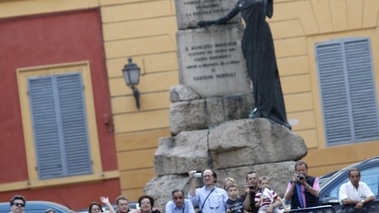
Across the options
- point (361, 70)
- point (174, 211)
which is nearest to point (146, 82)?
point (361, 70)

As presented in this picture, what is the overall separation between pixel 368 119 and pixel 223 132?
35.9ft

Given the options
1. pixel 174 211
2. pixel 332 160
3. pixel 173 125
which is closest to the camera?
pixel 174 211

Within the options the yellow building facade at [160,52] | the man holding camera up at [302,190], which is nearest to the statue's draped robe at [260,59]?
the man holding camera up at [302,190]

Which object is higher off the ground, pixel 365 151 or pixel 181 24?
pixel 181 24

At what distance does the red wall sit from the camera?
33750 millimetres

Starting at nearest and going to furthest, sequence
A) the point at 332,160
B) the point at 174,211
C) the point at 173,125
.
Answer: the point at 174,211 → the point at 173,125 → the point at 332,160

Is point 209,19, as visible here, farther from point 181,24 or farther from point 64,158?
point 64,158

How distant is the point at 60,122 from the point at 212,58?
10517mm

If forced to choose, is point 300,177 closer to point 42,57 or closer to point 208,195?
point 208,195

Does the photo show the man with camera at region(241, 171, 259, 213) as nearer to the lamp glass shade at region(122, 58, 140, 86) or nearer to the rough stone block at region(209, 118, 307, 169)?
the rough stone block at region(209, 118, 307, 169)

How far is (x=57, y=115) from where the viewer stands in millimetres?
33906

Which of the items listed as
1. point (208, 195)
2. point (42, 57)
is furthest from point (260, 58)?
point (42, 57)

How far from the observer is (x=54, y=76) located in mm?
33812

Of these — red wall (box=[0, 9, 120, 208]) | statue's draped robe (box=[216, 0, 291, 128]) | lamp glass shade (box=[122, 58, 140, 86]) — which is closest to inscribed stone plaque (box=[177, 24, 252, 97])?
statue's draped robe (box=[216, 0, 291, 128])
